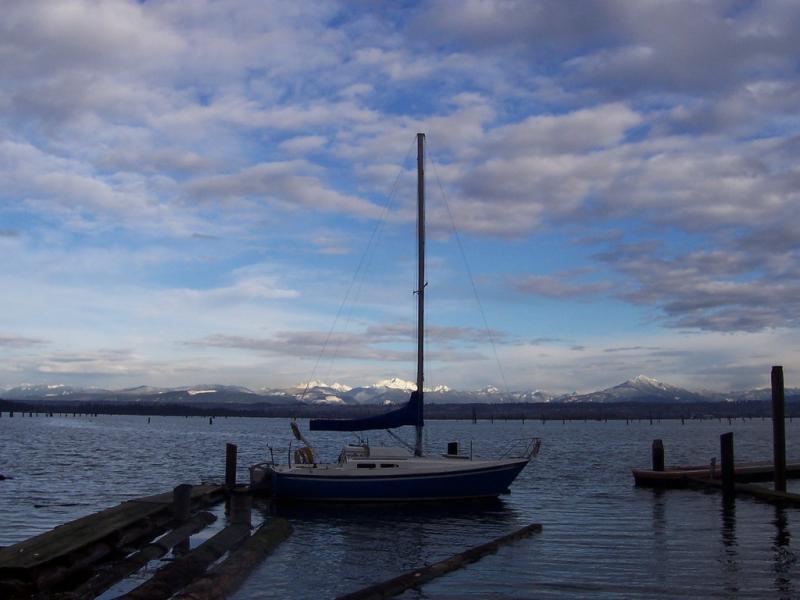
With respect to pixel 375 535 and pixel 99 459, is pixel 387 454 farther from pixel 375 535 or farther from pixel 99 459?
pixel 99 459

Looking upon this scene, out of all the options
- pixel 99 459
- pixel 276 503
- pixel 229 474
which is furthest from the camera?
pixel 99 459

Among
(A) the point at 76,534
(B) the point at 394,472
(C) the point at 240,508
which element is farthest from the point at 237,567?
(B) the point at 394,472

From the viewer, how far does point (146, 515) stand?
24.1 m

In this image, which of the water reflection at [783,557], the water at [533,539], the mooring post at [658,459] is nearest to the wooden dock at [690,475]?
the mooring post at [658,459]

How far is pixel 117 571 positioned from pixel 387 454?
1649cm

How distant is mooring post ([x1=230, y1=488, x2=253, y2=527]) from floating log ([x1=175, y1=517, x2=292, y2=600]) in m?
0.67

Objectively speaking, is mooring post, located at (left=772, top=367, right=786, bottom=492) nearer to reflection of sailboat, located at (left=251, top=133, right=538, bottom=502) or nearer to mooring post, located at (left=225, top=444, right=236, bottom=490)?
reflection of sailboat, located at (left=251, top=133, right=538, bottom=502)

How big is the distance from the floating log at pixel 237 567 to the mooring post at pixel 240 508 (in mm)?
674

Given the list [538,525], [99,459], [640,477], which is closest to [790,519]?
[538,525]

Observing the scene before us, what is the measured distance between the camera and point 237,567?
739 inches

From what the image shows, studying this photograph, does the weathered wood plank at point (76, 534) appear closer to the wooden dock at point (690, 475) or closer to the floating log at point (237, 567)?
the floating log at point (237, 567)

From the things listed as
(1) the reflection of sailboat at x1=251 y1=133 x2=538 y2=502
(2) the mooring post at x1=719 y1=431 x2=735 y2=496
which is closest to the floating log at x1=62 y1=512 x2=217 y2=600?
(1) the reflection of sailboat at x1=251 y1=133 x2=538 y2=502

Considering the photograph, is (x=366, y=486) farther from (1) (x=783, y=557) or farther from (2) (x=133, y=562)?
(1) (x=783, y=557)

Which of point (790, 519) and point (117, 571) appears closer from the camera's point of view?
point (117, 571)
